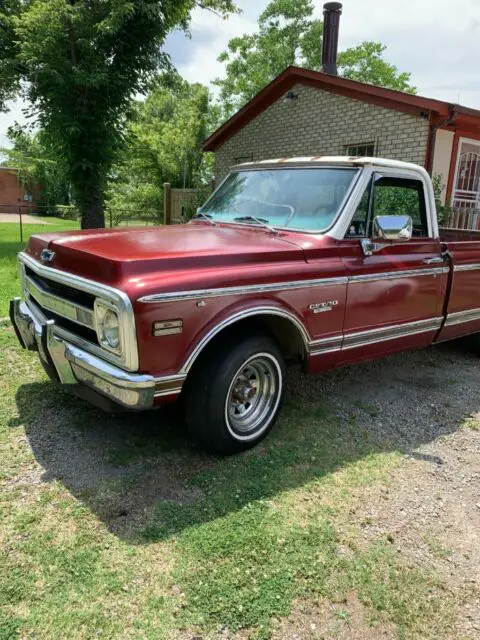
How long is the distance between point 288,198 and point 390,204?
103cm

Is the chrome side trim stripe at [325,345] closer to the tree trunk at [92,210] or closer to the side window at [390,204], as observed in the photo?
Answer: the side window at [390,204]

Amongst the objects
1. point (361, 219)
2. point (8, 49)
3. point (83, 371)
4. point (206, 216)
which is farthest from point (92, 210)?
point (83, 371)

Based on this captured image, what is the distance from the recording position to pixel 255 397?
357 cm

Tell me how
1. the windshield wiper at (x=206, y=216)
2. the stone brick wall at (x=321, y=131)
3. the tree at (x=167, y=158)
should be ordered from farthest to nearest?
the tree at (x=167, y=158) → the stone brick wall at (x=321, y=131) → the windshield wiper at (x=206, y=216)

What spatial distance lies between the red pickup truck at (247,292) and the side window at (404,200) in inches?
0.5

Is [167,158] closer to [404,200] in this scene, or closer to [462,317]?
[404,200]

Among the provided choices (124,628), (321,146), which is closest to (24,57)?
(321,146)

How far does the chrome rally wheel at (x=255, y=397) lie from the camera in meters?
3.40

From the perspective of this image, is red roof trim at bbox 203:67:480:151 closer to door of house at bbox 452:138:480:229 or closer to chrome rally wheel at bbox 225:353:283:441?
door of house at bbox 452:138:480:229

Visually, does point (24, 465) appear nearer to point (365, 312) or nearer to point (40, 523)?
point (40, 523)

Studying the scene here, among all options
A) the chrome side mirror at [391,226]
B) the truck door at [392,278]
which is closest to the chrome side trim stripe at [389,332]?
the truck door at [392,278]

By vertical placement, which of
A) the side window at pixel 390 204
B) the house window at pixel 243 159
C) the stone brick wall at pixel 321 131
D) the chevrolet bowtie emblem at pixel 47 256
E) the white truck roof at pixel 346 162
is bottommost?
the chevrolet bowtie emblem at pixel 47 256

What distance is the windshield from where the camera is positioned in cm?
393

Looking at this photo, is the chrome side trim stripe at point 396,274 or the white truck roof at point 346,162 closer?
the chrome side trim stripe at point 396,274
